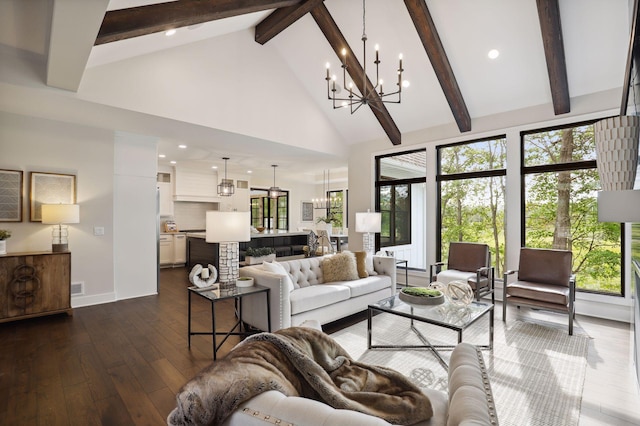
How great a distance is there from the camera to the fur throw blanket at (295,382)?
0.93 meters

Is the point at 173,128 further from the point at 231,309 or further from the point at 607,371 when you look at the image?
the point at 607,371

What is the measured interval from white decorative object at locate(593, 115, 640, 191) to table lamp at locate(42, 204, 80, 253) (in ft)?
18.0

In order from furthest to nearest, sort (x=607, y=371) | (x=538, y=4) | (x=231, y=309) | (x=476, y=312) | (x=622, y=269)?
1. (x=231, y=309)
2. (x=622, y=269)
3. (x=538, y=4)
4. (x=476, y=312)
5. (x=607, y=371)

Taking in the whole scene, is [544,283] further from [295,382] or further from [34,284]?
[34,284]

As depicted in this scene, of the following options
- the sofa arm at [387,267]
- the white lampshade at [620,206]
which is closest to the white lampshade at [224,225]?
the sofa arm at [387,267]

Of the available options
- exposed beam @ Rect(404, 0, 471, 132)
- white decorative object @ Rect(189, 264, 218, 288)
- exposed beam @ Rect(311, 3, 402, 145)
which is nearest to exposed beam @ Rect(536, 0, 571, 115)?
exposed beam @ Rect(404, 0, 471, 132)

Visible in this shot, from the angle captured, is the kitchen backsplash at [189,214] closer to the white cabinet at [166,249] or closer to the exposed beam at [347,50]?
the white cabinet at [166,249]

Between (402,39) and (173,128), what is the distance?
3.63m

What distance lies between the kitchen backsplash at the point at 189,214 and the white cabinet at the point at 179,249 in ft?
3.42

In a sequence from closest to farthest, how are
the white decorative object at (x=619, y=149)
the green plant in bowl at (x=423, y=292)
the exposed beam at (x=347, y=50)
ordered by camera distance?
1. the white decorative object at (x=619, y=149)
2. the green plant in bowl at (x=423, y=292)
3. the exposed beam at (x=347, y=50)

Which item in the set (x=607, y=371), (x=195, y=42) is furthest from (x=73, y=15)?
(x=607, y=371)

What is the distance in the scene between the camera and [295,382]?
1261mm

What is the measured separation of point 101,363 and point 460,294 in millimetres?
3402

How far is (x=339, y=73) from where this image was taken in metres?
5.62
